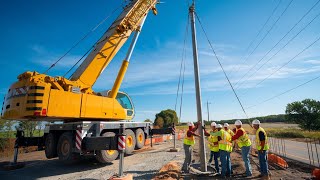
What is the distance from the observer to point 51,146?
30.0 ft

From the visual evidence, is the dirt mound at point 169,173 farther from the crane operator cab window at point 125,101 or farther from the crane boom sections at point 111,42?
the crane operator cab window at point 125,101

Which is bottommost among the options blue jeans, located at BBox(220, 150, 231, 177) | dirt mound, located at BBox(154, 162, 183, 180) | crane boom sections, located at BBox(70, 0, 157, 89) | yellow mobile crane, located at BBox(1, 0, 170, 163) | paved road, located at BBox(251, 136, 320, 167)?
paved road, located at BBox(251, 136, 320, 167)

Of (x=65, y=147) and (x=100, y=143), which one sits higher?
(x=100, y=143)

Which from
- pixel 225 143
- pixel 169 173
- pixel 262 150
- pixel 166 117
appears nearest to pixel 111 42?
pixel 169 173

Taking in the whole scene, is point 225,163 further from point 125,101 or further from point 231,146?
point 125,101

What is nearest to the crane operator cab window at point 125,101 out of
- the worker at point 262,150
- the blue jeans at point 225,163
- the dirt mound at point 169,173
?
the dirt mound at point 169,173

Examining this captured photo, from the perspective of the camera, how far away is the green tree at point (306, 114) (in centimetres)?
4892

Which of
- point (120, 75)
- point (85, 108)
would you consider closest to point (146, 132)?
point (120, 75)

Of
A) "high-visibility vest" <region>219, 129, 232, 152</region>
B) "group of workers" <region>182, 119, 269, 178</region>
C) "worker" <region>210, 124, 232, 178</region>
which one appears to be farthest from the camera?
"high-visibility vest" <region>219, 129, 232, 152</region>

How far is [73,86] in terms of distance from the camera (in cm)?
846

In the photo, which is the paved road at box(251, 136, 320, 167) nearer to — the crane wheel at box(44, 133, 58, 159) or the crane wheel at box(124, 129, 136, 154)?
the crane wheel at box(124, 129, 136, 154)

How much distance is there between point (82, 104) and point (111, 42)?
3.50 m

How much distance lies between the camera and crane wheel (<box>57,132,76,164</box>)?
841cm

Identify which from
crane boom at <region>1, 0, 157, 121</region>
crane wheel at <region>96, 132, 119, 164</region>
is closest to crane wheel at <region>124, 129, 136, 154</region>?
crane boom at <region>1, 0, 157, 121</region>
